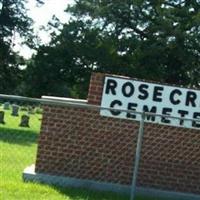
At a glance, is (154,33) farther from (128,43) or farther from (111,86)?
(111,86)

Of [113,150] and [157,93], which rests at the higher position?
[157,93]

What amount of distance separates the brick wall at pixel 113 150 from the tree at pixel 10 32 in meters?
34.3

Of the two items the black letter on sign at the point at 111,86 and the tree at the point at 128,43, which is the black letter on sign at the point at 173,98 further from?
the tree at the point at 128,43

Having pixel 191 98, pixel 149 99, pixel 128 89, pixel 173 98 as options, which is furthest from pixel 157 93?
pixel 191 98

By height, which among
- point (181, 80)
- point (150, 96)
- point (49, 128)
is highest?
point (181, 80)

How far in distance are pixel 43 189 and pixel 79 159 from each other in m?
1.50

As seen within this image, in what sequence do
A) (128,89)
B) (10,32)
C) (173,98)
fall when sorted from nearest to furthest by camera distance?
1. (128,89)
2. (173,98)
3. (10,32)

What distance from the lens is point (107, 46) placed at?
157ft

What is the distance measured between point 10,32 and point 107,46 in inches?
294

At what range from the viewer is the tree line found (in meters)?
46.5

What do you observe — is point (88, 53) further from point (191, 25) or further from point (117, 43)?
point (191, 25)

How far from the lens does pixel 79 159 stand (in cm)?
1252

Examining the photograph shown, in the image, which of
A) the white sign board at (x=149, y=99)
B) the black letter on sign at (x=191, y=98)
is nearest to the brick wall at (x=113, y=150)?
the white sign board at (x=149, y=99)

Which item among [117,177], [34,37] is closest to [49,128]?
[117,177]
